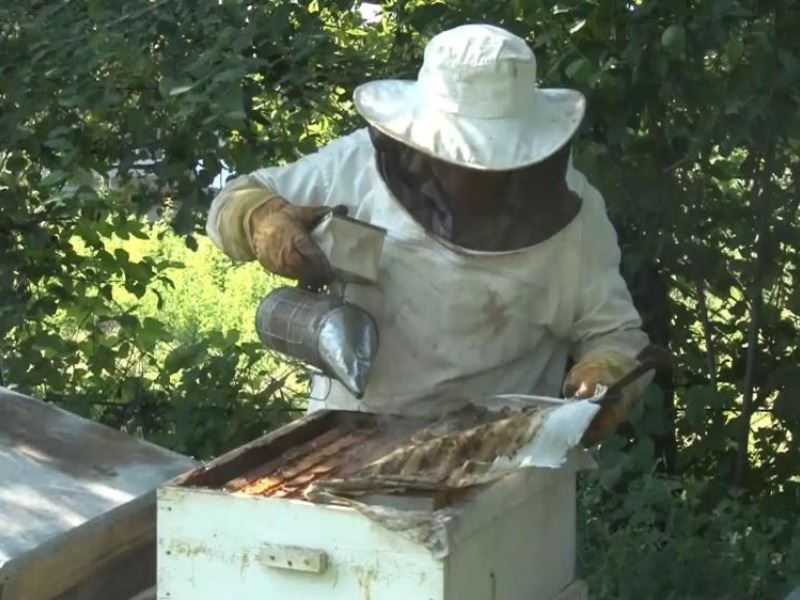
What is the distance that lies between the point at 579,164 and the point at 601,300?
1239mm

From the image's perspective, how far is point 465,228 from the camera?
7.73 feet

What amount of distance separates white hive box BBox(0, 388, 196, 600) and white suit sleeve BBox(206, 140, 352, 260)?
38 centimetres

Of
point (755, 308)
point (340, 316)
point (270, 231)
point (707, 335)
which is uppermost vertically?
point (270, 231)

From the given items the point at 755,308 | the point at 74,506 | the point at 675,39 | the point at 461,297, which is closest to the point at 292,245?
the point at 461,297

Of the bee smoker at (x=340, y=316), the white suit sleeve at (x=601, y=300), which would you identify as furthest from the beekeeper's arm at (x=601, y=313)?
the bee smoker at (x=340, y=316)

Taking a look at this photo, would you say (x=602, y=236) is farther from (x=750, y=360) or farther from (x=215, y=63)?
(x=750, y=360)

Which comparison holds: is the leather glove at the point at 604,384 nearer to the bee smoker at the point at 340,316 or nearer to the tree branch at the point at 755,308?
the bee smoker at the point at 340,316

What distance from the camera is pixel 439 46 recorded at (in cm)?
234

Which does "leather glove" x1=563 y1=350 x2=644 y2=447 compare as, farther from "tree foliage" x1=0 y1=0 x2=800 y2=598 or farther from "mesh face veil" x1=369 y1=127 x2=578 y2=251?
"tree foliage" x1=0 y1=0 x2=800 y2=598

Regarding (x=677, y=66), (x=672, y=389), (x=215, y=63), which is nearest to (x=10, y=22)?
(x=215, y=63)

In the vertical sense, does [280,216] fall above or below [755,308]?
above

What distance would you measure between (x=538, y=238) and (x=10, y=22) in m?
2.33

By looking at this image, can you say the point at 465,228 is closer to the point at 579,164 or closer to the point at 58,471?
the point at 58,471

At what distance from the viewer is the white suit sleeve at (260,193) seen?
7.93ft
